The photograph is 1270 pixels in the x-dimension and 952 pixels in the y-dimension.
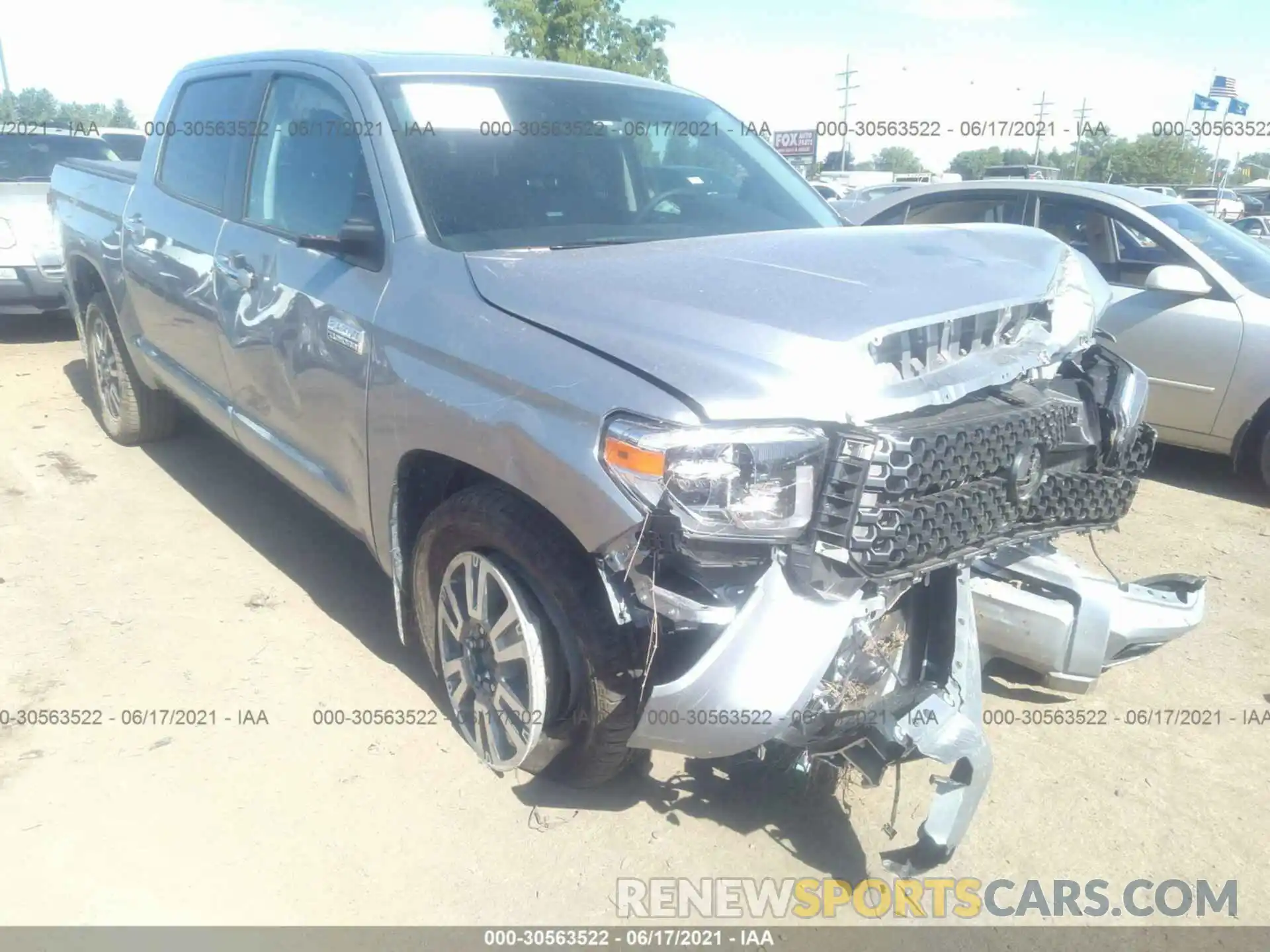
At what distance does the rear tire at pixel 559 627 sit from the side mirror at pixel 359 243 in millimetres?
766

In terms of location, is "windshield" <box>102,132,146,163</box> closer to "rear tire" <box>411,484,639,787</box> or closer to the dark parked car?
the dark parked car

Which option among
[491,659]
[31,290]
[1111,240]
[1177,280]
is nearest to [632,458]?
[491,659]

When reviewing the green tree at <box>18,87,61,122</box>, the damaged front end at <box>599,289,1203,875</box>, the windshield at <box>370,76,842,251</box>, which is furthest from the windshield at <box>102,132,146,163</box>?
the green tree at <box>18,87,61,122</box>

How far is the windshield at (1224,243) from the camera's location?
17.7 ft

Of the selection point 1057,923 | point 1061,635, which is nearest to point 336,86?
point 1061,635

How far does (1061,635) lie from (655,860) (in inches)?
50.4

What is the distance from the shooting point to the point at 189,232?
4.11m

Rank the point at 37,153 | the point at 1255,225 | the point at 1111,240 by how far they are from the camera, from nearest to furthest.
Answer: the point at 1111,240, the point at 37,153, the point at 1255,225

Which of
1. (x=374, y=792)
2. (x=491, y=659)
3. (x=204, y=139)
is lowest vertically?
(x=374, y=792)

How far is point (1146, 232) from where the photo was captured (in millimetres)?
5641

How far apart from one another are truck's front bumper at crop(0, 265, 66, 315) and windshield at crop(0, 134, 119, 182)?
1.49 meters

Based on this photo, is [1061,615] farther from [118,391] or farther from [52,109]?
[52,109]

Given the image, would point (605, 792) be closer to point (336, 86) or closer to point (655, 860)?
point (655, 860)

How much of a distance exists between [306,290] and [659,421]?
5.24 ft
